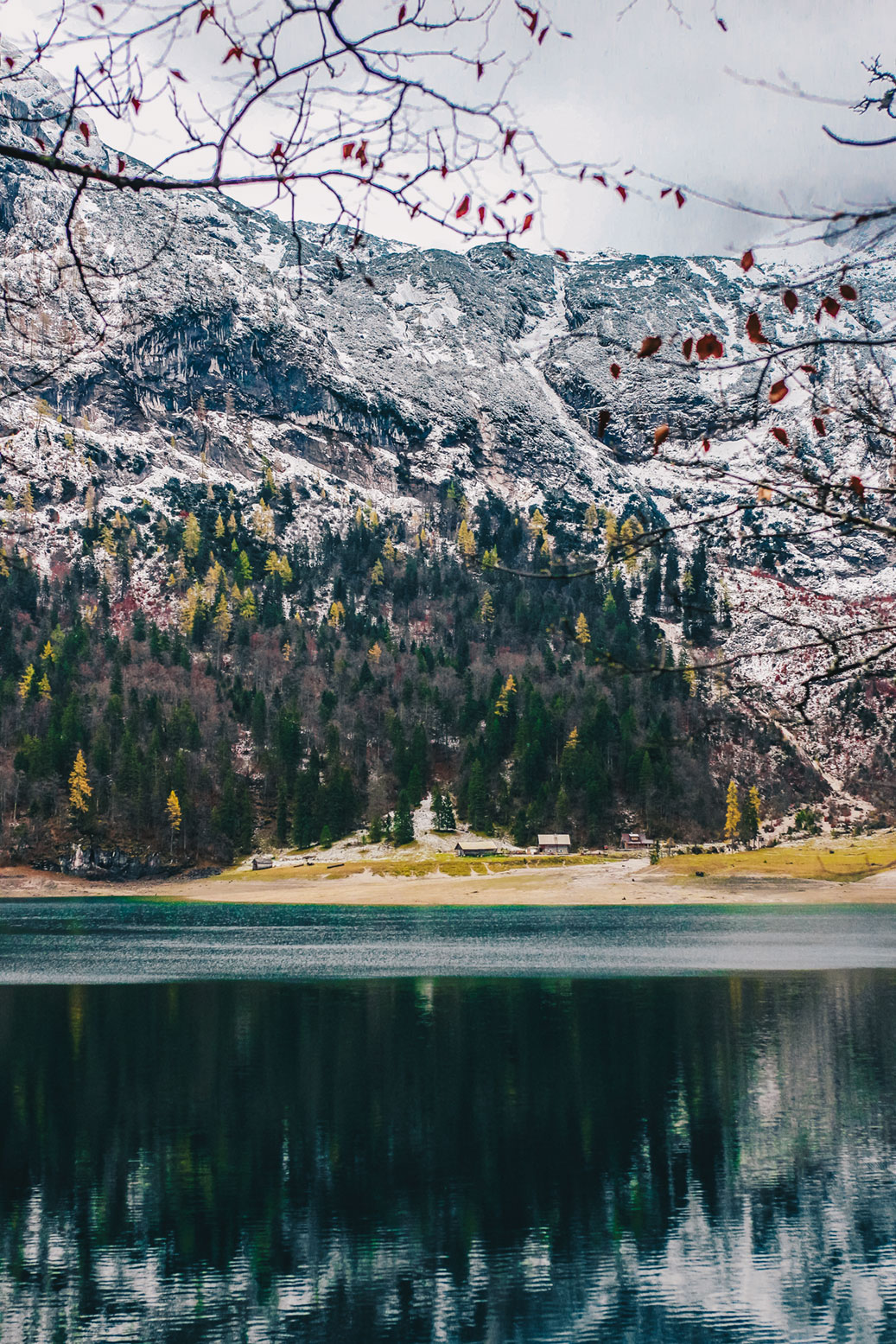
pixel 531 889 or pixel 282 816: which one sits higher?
pixel 282 816

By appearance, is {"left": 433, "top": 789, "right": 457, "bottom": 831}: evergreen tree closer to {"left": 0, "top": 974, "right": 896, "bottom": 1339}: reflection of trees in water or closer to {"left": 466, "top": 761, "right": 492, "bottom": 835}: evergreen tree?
{"left": 466, "top": 761, "right": 492, "bottom": 835}: evergreen tree

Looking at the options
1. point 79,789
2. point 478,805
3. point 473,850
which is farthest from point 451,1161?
point 79,789

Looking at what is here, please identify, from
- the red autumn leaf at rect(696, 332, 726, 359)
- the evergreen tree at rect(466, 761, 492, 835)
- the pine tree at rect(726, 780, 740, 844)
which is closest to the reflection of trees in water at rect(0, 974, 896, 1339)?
the red autumn leaf at rect(696, 332, 726, 359)

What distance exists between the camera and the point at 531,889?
356 ft

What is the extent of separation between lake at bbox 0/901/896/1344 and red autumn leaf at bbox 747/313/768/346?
1529cm

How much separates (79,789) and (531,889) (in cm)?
6490

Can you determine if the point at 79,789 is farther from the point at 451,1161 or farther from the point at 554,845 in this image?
the point at 451,1161

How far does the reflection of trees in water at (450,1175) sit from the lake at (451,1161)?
72 millimetres

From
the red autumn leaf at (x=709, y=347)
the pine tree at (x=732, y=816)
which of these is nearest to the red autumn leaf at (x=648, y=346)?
the red autumn leaf at (x=709, y=347)

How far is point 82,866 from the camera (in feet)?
438

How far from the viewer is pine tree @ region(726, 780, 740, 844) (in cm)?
13712

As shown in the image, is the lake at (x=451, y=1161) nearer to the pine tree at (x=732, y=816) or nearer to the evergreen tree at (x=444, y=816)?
the evergreen tree at (x=444, y=816)

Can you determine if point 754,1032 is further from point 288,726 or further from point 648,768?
point 288,726

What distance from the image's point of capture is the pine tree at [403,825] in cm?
13450
